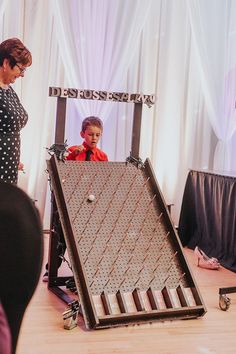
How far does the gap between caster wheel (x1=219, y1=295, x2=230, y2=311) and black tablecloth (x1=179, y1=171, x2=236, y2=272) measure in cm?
94

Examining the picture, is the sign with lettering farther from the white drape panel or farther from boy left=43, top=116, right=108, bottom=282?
the white drape panel

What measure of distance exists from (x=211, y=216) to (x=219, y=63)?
1634 mm

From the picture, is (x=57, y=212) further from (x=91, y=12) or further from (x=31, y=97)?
(x=91, y=12)

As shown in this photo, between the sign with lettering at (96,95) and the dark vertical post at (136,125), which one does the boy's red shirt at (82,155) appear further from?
the sign with lettering at (96,95)

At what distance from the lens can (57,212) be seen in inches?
124

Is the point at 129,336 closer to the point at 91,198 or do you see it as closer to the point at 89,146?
the point at 91,198

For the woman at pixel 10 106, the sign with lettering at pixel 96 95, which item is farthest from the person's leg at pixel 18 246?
the sign with lettering at pixel 96 95

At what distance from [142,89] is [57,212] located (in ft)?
7.16

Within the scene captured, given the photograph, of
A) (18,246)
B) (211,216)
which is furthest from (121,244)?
(18,246)

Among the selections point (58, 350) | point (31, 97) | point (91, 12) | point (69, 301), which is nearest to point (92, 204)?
point (69, 301)

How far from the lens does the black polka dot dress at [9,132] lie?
277 cm

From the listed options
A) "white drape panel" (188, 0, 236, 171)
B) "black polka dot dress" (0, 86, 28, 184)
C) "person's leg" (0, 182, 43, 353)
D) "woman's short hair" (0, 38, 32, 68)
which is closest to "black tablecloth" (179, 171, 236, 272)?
"white drape panel" (188, 0, 236, 171)

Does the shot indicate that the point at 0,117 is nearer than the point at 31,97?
Yes

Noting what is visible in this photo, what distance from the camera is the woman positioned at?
276 centimetres
